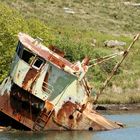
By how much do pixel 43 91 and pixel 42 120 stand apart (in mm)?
1711

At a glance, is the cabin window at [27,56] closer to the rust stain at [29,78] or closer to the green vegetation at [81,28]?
the rust stain at [29,78]

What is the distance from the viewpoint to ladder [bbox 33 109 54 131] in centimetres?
3653

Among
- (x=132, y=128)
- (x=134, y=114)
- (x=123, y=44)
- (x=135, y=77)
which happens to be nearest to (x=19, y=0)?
(x=123, y=44)

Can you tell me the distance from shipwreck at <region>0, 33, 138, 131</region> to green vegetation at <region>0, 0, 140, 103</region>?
10.9 m

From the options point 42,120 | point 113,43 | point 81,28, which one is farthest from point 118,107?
point 81,28

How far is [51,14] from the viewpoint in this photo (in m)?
92.4

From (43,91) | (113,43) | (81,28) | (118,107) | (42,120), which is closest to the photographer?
(43,91)

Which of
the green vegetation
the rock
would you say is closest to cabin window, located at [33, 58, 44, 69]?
the green vegetation

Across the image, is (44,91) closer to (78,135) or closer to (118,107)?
(78,135)

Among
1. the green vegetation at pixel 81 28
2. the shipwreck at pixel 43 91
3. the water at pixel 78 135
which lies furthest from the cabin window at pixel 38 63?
the green vegetation at pixel 81 28

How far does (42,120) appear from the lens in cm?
3684

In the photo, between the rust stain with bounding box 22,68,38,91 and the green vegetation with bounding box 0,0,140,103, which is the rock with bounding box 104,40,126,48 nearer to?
the green vegetation with bounding box 0,0,140,103

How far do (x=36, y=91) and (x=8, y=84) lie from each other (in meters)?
1.65

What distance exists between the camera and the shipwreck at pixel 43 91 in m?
35.7
